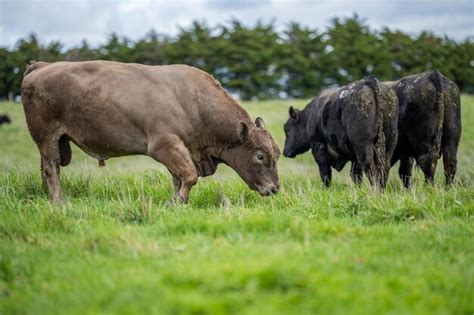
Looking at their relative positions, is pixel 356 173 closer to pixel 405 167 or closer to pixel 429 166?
pixel 429 166

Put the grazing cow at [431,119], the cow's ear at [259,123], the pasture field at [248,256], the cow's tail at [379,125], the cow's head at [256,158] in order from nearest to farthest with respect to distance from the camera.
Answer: the pasture field at [248,256]
the cow's head at [256,158]
the cow's ear at [259,123]
the cow's tail at [379,125]
the grazing cow at [431,119]

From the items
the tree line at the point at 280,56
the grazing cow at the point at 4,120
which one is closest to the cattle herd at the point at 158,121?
the grazing cow at the point at 4,120

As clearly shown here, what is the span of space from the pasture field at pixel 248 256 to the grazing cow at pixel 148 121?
2.71ft

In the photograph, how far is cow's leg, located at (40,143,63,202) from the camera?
9070 millimetres

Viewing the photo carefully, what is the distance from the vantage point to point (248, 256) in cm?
526

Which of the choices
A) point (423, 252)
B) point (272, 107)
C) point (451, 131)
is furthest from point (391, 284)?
point (272, 107)

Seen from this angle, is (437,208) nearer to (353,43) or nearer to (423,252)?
(423,252)

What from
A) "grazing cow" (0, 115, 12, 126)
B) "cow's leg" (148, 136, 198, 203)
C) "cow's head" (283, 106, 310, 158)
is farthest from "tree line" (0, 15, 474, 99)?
"cow's leg" (148, 136, 198, 203)

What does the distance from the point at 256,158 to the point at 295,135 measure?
5.47 meters

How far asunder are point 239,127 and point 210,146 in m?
0.59

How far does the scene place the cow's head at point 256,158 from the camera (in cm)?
920

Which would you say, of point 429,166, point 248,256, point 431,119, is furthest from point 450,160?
point 248,256

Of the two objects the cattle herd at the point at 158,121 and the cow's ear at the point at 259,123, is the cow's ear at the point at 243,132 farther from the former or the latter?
the cow's ear at the point at 259,123

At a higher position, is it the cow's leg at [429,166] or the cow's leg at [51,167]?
the cow's leg at [51,167]
